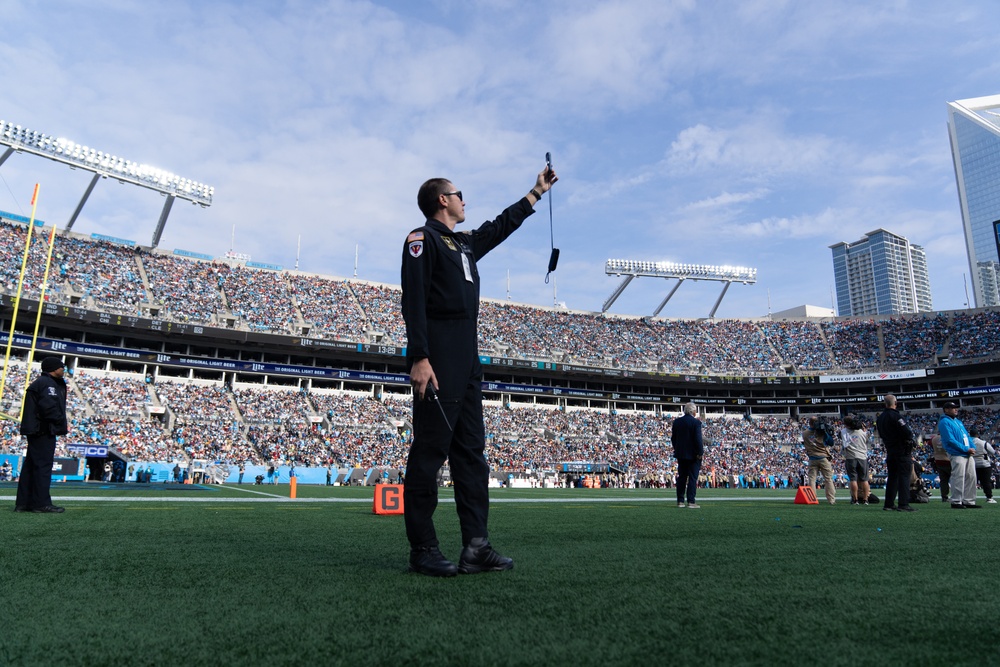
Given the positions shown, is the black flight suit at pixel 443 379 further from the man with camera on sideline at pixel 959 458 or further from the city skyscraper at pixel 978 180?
the city skyscraper at pixel 978 180

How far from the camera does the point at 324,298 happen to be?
48750 mm

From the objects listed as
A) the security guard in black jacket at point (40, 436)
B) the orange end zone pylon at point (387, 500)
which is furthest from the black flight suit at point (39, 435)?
the orange end zone pylon at point (387, 500)

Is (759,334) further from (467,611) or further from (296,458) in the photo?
(467,611)

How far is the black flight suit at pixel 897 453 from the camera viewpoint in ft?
27.2

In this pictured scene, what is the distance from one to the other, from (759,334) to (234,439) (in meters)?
47.5

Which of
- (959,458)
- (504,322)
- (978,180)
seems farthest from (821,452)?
(978,180)

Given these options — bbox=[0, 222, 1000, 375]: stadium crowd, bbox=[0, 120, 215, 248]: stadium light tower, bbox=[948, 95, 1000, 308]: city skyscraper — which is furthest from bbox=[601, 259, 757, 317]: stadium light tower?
bbox=[948, 95, 1000, 308]: city skyscraper

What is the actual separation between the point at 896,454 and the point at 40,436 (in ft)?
35.1

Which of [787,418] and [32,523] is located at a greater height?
[787,418]

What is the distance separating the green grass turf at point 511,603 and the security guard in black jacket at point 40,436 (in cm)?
309

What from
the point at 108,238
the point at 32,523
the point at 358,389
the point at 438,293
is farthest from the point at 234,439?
the point at 438,293

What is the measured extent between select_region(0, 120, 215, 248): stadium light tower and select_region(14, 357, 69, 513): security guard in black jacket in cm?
3965

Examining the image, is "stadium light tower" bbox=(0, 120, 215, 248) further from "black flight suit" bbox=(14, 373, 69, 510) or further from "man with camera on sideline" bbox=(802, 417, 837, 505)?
"man with camera on sideline" bbox=(802, 417, 837, 505)

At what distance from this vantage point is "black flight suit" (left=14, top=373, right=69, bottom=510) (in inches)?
256
